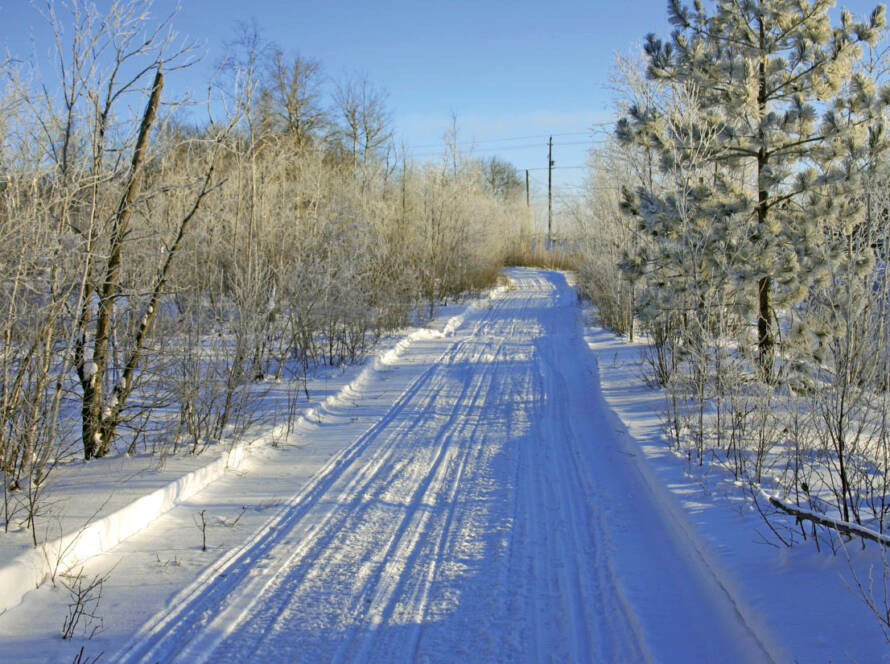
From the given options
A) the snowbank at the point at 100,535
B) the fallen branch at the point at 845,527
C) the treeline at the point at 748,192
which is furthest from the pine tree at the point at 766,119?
the snowbank at the point at 100,535

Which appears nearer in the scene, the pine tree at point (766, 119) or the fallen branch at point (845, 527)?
the fallen branch at point (845, 527)

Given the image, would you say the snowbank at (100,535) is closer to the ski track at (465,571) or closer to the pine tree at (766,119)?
the ski track at (465,571)

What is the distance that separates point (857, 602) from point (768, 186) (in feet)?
20.2

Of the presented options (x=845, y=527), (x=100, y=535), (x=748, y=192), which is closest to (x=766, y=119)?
(x=748, y=192)

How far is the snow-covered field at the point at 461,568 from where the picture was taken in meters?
3.16

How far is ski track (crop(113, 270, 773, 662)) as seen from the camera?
10.6ft

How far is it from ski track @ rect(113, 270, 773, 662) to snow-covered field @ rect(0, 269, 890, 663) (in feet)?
0.05

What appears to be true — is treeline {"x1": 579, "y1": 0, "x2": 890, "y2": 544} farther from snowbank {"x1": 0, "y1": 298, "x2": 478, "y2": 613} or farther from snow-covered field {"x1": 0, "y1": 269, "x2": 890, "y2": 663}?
snowbank {"x1": 0, "y1": 298, "x2": 478, "y2": 613}

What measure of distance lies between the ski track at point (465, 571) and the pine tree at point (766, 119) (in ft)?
10.3

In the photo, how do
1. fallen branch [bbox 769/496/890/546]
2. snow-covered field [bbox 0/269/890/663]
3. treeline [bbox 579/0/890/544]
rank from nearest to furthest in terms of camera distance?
fallen branch [bbox 769/496/890/546], snow-covered field [bbox 0/269/890/663], treeline [bbox 579/0/890/544]

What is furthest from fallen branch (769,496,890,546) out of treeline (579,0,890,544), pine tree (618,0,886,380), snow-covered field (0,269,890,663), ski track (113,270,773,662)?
pine tree (618,0,886,380)

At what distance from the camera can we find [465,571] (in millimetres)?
4016

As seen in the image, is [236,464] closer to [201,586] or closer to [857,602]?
[201,586]

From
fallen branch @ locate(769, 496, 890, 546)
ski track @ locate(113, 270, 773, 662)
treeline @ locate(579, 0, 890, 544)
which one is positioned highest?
treeline @ locate(579, 0, 890, 544)
